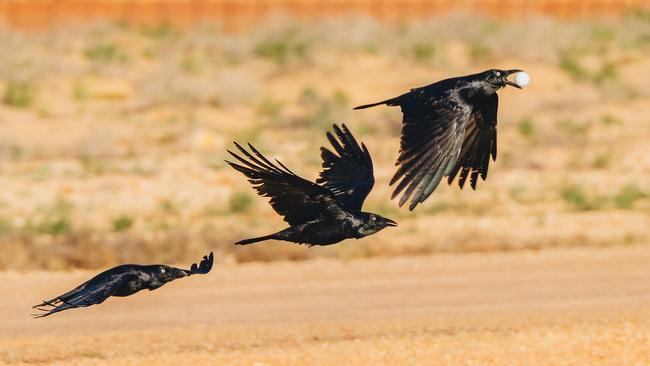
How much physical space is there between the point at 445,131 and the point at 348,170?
1615 millimetres

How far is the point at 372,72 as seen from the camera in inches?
1426

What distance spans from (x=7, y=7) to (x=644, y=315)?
47363 millimetres

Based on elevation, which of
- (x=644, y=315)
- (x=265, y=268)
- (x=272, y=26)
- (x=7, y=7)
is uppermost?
(x=7, y=7)

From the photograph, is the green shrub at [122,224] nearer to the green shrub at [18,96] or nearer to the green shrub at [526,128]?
the green shrub at [526,128]

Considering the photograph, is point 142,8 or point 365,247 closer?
point 365,247

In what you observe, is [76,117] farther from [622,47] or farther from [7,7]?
[7,7]

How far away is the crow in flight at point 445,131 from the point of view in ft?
30.9

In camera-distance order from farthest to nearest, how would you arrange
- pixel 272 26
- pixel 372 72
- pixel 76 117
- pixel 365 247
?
pixel 272 26
pixel 372 72
pixel 76 117
pixel 365 247

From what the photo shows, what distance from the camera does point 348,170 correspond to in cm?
1119

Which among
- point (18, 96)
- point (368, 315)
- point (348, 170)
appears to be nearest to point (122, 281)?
point (348, 170)

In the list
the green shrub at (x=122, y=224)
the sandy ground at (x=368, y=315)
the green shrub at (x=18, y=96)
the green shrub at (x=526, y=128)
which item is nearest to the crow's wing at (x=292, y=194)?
the sandy ground at (x=368, y=315)

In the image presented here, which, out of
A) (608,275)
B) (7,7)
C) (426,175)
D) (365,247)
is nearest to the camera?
(426,175)

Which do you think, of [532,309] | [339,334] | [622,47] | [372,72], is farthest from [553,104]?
[339,334]

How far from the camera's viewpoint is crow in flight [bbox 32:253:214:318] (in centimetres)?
951
